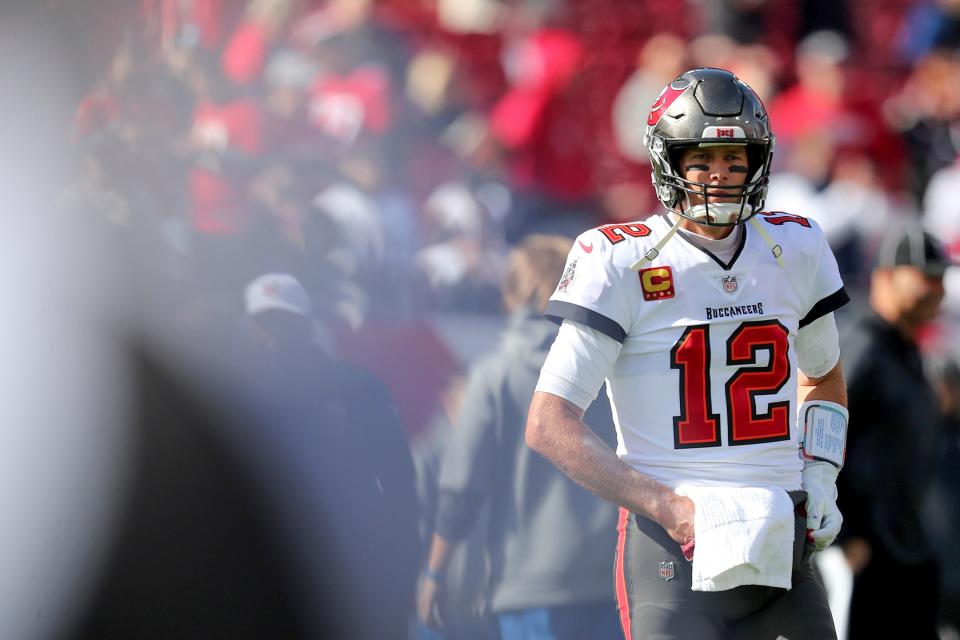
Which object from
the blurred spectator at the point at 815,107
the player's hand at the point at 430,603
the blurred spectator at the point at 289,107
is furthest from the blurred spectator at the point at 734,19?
the player's hand at the point at 430,603

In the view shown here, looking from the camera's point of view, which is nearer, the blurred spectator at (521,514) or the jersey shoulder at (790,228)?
the jersey shoulder at (790,228)

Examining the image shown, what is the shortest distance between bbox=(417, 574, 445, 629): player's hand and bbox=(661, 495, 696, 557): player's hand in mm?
1979

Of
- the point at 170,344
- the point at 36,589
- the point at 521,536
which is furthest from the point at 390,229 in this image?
the point at 36,589

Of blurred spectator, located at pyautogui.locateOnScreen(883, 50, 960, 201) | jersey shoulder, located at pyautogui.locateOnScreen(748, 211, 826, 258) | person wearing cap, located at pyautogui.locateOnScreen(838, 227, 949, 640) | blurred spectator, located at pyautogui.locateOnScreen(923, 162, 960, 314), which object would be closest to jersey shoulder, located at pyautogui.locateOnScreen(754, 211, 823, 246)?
jersey shoulder, located at pyautogui.locateOnScreen(748, 211, 826, 258)

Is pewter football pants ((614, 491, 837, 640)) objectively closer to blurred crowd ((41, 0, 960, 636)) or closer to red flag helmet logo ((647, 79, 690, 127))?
red flag helmet logo ((647, 79, 690, 127))

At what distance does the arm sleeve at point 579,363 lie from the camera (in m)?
3.27

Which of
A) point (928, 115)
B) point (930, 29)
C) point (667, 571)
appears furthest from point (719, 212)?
point (930, 29)

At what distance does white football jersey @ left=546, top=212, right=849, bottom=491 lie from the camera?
3.28 metres

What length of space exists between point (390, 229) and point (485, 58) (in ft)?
5.48

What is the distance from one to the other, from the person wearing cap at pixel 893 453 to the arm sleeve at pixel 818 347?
7.24ft

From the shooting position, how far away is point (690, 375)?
328 cm

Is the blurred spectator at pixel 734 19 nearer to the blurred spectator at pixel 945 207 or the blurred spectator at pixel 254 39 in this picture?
the blurred spectator at pixel 945 207

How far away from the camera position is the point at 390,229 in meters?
7.68

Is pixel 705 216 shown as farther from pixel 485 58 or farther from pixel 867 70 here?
pixel 867 70
